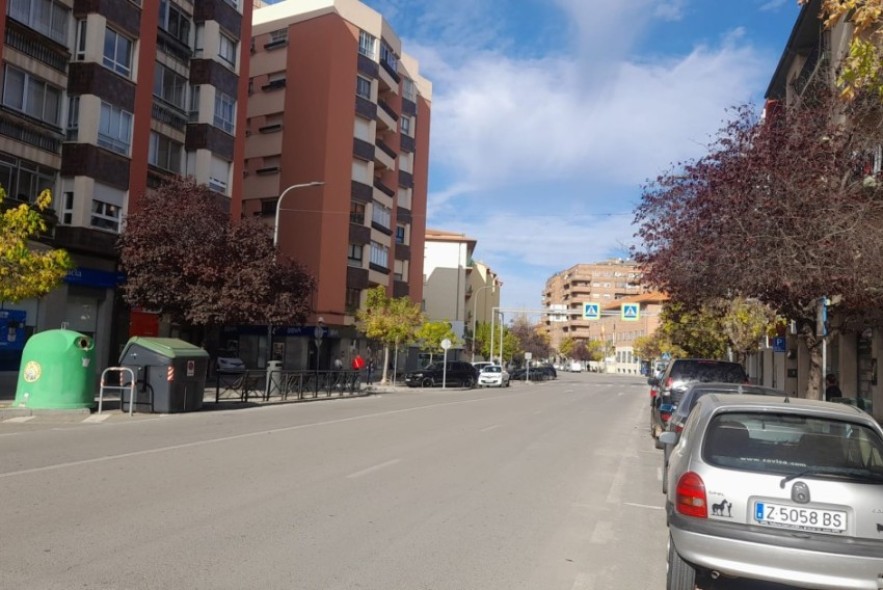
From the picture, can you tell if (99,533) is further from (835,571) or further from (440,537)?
(835,571)

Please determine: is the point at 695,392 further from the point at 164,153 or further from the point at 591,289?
the point at 591,289

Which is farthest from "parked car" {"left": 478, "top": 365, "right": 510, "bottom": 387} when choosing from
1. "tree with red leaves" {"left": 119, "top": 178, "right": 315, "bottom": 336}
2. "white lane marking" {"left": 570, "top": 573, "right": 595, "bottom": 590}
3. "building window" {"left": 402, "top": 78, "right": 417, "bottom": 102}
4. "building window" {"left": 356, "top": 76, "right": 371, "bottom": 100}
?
"white lane marking" {"left": 570, "top": 573, "right": 595, "bottom": 590}

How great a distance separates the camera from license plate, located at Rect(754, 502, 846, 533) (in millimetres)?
4988

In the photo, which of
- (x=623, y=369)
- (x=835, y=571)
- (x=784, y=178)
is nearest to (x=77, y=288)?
(x=784, y=178)

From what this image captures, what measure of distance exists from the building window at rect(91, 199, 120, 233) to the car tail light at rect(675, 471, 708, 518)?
26642 millimetres

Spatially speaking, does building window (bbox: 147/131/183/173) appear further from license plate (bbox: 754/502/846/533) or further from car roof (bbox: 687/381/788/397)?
license plate (bbox: 754/502/846/533)

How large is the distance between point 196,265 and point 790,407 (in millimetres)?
23371

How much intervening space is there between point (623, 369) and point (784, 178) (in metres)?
124

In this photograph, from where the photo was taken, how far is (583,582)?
5883mm

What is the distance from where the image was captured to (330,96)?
45.1 metres

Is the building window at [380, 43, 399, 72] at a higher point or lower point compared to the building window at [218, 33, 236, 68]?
higher

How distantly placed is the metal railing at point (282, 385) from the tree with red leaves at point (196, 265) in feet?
6.83

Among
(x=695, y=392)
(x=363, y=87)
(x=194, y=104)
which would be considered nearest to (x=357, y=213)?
(x=363, y=87)

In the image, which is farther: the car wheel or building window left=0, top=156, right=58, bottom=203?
building window left=0, top=156, right=58, bottom=203
